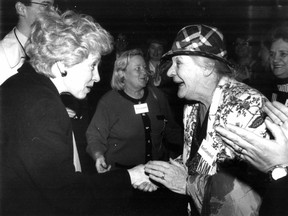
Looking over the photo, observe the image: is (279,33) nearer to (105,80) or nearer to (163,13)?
(105,80)

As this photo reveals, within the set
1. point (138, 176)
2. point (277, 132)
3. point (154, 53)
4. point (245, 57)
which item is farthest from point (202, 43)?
point (245, 57)

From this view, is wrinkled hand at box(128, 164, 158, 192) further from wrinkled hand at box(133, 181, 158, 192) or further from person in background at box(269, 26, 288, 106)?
person in background at box(269, 26, 288, 106)

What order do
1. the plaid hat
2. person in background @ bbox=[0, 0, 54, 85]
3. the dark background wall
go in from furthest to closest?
the dark background wall < person in background @ bbox=[0, 0, 54, 85] < the plaid hat

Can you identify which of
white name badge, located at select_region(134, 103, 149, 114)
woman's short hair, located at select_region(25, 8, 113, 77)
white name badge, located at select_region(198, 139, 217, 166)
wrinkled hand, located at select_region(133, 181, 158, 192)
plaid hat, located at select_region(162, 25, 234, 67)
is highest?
woman's short hair, located at select_region(25, 8, 113, 77)

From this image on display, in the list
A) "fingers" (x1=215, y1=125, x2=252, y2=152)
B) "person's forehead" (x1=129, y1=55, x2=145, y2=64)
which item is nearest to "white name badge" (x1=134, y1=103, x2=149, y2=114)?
"person's forehead" (x1=129, y1=55, x2=145, y2=64)

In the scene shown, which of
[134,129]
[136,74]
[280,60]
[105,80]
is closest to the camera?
[280,60]

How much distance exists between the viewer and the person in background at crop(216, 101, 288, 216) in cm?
95

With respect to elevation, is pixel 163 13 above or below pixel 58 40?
below

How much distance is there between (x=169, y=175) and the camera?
186cm

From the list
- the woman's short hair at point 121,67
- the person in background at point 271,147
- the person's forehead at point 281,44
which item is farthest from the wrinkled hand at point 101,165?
the person's forehead at point 281,44

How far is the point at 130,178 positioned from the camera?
1.69 m

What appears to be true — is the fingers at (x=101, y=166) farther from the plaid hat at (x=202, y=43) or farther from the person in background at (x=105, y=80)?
the person in background at (x=105, y=80)

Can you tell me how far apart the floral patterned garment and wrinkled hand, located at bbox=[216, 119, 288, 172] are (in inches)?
21.5

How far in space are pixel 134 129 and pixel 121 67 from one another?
2.54 feet
